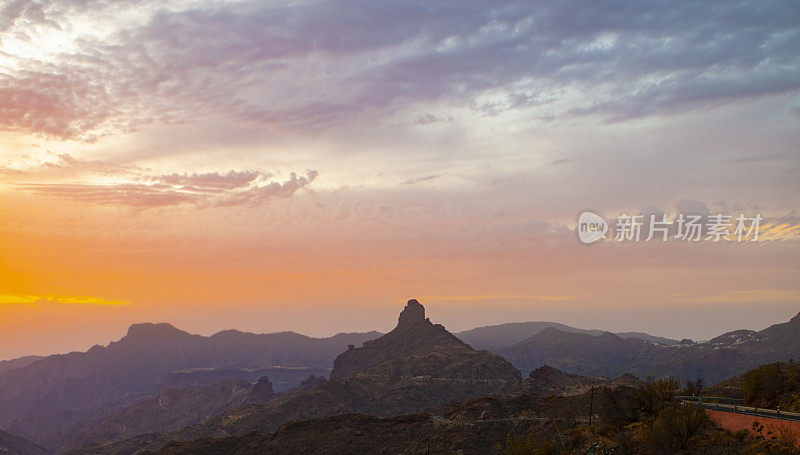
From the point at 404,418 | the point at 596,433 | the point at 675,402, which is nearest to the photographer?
the point at 675,402

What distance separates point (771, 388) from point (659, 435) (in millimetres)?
12168

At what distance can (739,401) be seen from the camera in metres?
48.3

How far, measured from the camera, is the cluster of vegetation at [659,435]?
3528 cm

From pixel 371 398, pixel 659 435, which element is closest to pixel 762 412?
pixel 659 435

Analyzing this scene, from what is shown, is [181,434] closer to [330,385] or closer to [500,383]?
[330,385]

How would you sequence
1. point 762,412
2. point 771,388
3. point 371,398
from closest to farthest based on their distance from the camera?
point 762,412
point 771,388
point 371,398

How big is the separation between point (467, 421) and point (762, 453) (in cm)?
6719

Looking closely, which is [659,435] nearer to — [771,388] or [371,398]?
[771,388]

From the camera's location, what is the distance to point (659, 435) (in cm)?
3931

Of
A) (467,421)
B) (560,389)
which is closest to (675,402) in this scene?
(467,421)

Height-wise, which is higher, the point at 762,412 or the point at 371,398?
the point at 762,412

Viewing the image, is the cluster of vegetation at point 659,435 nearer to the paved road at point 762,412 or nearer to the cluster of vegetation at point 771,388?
the paved road at point 762,412

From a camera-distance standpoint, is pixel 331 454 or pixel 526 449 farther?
pixel 331 454

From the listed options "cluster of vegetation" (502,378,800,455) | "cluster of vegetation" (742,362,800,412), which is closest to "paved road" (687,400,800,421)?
"cluster of vegetation" (502,378,800,455)
